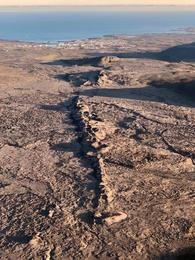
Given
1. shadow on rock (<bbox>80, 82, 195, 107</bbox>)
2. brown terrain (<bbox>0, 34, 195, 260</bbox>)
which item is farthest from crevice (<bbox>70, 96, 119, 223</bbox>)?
shadow on rock (<bbox>80, 82, 195, 107</bbox>)

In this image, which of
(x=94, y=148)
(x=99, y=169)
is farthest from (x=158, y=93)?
(x=99, y=169)

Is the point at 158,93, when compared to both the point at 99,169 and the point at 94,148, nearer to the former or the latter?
the point at 94,148

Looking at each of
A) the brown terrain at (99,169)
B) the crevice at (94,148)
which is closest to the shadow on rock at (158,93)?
the brown terrain at (99,169)

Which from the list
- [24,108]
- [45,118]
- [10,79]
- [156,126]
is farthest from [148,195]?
[10,79]

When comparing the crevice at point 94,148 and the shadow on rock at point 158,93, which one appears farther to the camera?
the shadow on rock at point 158,93

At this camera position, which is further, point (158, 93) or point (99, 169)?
point (158, 93)

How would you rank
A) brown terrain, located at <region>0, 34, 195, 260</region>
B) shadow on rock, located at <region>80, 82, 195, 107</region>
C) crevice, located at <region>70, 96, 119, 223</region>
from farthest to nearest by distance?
shadow on rock, located at <region>80, 82, 195, 107</region> → crevice, located at <region>70, 96, 119, 223</region> → brown terrain, located at <region>0, 34, 195, 260</region>

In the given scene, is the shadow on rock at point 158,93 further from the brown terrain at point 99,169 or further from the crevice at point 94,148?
the crevice at point 94,148

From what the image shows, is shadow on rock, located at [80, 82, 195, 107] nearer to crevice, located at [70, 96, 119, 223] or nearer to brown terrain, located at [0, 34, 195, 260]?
brown terrain, located at [0, 34, 195, 260]
